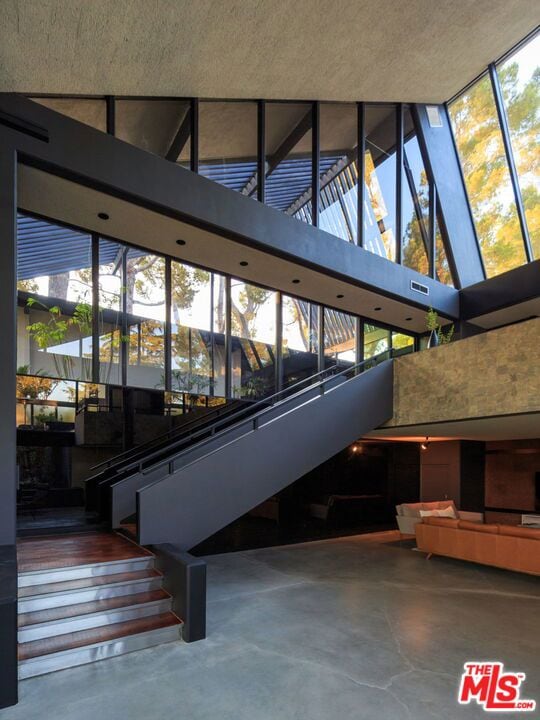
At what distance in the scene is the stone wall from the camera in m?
7.38

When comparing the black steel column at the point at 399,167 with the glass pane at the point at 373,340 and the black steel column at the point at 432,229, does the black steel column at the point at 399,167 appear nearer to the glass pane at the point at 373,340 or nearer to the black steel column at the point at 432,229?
the black steel column at the point at 432,229

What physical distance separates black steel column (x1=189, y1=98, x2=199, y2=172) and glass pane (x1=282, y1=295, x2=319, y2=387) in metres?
4.54

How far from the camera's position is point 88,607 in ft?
16.6

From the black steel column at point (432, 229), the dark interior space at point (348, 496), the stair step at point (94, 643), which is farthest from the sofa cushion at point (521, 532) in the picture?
the black steel column at point (432, 229)

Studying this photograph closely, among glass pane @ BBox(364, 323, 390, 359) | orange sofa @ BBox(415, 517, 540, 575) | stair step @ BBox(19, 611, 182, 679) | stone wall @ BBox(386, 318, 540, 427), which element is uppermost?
glass pane @ BBox(364, 323, 390, 359)

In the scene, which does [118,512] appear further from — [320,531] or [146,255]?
[320,531]

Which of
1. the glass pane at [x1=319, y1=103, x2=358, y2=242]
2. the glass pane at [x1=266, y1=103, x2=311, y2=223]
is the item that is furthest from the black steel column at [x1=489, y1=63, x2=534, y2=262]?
the glass pane at [x1=266, y1=103, x2=311, y2=223]

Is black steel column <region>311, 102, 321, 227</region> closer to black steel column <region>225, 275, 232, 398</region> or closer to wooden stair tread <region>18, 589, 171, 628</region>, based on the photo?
black steel column <region>225, 275, 232, 398</region>

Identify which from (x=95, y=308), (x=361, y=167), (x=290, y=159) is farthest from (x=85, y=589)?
(x=361, y=167)

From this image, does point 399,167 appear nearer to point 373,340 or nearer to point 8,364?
point 373,340

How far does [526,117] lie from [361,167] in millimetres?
3701

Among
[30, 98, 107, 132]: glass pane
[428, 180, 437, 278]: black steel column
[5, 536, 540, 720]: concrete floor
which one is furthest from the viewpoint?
[428, 180, 437, 278]: black steel column

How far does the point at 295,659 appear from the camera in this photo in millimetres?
4598

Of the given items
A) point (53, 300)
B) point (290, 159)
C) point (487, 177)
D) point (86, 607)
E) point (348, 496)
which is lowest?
point (348, 496)
